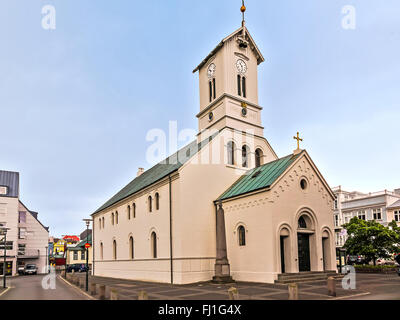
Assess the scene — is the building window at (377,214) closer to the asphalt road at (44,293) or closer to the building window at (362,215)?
the building window at (362,215)

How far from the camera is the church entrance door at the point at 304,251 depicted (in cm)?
2545

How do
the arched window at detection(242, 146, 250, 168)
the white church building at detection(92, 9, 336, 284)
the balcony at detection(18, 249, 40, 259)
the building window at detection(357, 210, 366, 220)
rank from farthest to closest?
the balcony at detection(18, 249, 40, 259) < the building window at detection(357, 210, 366, 220) < the arched window at detection(242, 146, 250, 168) < the white church building at detection(92, 9, 336, 284)

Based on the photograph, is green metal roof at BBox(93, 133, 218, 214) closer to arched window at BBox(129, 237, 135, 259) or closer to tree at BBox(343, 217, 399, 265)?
arched window at BBox(129, 237, 135, 259)

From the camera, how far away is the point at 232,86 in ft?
108

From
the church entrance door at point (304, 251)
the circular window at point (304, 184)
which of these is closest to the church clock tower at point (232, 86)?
the circular window at point (304, 184)

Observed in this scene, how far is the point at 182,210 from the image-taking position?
26.5 meters

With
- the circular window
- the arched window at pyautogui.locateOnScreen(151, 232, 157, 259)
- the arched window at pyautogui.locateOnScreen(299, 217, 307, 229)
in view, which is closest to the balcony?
the arched window at pyautogui.locateOnScreen(151, 232, 157, 259)

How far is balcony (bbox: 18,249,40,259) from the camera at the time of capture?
63703mm

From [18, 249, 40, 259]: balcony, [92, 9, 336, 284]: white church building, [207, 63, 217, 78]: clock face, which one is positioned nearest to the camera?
[92, 9, 336, 284]: white church building

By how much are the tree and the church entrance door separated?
539 inches

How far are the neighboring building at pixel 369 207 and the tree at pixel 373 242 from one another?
17.7 m

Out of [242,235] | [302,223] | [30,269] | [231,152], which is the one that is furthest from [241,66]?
[30,269]
